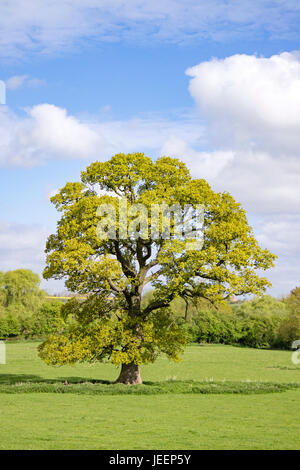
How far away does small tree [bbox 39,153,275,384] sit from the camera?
25.0 meters

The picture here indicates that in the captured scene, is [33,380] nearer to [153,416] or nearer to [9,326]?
[153,416]

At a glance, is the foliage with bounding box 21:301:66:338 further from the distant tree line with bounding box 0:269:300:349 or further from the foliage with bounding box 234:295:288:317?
the foliage with bounding box 234:295:288:317

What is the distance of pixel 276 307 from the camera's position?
103938mm

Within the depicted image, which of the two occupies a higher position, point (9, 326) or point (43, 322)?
point (43, 322)

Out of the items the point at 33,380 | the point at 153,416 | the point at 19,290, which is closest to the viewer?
the point at 153,416

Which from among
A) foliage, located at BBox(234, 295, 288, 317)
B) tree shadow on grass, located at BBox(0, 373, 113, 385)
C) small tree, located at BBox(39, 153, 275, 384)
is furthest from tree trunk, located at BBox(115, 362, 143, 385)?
foliage, located at BBox(234, 295, 288, 317)

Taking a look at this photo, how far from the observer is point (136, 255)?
89.2 ft

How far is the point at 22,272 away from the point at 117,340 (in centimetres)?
7351

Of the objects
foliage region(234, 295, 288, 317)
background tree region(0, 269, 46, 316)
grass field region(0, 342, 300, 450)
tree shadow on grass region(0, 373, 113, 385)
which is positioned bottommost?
tree shadow on grass region(0, 373, 113, 385)

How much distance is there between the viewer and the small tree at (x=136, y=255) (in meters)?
25.0

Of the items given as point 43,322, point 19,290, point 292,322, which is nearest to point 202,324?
point 292,322

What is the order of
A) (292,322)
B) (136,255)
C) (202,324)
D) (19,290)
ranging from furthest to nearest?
(19,290) → (202,324) → (292,322) → (136,255)

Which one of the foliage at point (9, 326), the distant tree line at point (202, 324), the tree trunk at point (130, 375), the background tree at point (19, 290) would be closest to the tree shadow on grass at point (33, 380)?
the tree trunk at point (130, 375)
